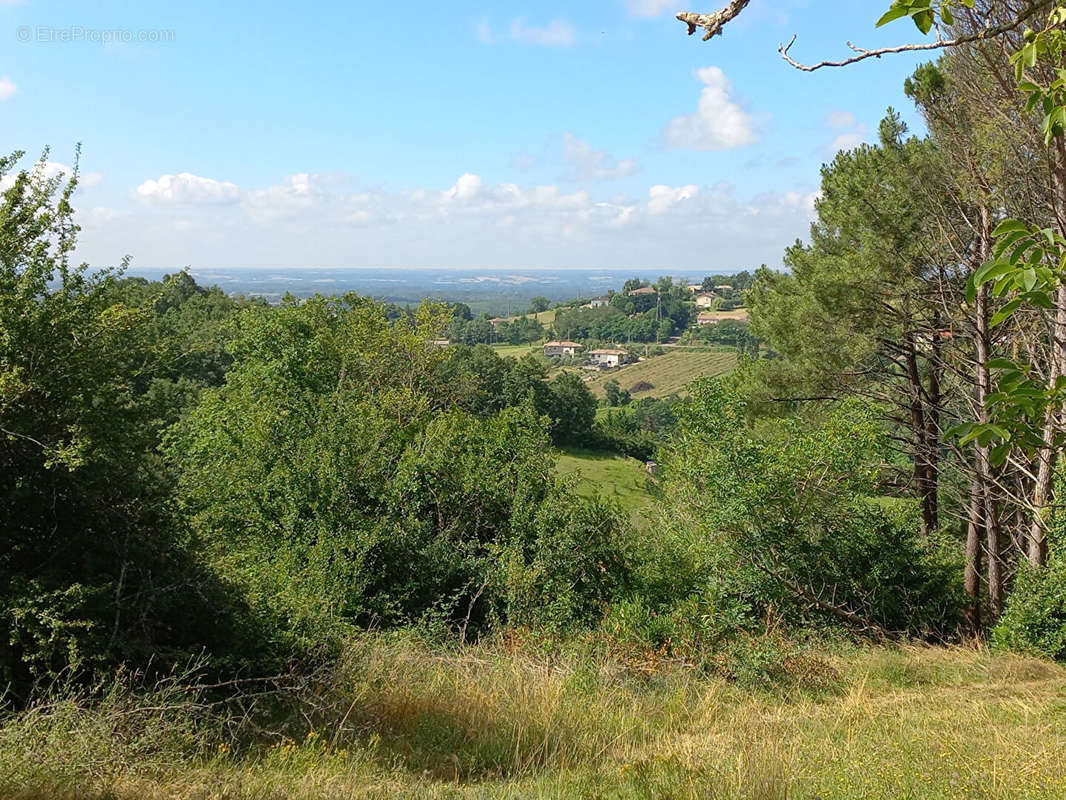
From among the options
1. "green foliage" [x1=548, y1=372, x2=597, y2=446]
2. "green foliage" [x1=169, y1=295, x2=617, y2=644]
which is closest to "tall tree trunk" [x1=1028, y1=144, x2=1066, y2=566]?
"green foliage" [x1=169, y1=295, x2=617, y2=644]

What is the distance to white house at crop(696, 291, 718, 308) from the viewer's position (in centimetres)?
16050

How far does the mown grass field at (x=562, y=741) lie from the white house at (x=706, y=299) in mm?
155759

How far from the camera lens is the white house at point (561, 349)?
13024 centimetres

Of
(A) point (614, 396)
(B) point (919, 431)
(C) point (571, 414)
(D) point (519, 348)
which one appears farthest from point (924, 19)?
(D) point (519, 348)

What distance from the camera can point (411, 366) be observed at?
23828 millimetres

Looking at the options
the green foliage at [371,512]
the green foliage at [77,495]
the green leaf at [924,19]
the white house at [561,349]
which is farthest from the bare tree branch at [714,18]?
the white house at [561,349]

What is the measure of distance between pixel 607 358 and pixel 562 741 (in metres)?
120

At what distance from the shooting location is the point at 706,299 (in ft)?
556

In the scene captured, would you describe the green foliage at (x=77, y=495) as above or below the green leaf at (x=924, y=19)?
below

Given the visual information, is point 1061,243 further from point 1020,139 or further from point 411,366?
point 411,366

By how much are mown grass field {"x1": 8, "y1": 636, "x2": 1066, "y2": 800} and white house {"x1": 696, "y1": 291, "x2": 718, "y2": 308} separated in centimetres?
15576

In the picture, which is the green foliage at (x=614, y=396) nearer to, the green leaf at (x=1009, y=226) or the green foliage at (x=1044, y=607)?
the green foliage at (x=1044, y=607)

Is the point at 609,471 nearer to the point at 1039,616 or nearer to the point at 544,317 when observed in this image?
the point at 1039,616

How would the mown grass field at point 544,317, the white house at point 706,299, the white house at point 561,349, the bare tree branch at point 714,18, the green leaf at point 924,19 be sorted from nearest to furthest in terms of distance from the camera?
the green leaf at point 924,19 < the bare tree branch at point 714,18 < the white house at point 561,349 < the white house at point 706,299 < the mown grass field at point 544,317
